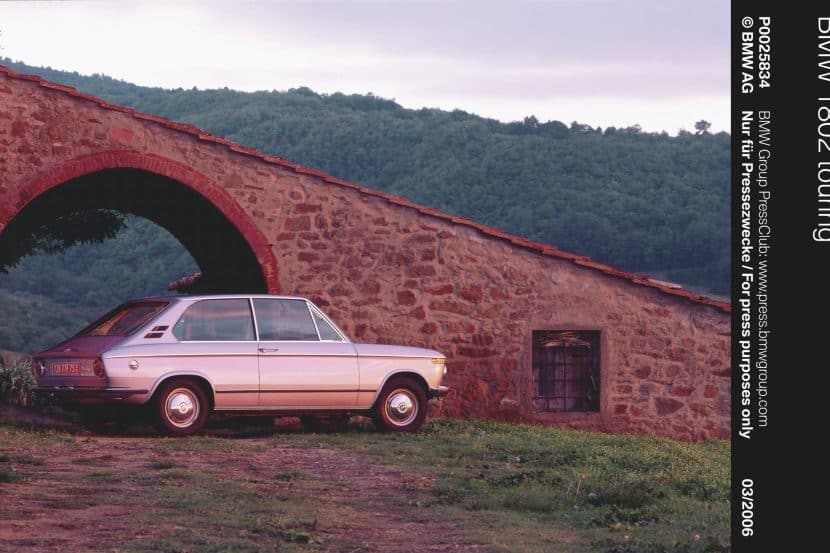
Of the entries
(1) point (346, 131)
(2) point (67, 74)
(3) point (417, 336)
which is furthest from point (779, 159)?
(2) point (67, 74)

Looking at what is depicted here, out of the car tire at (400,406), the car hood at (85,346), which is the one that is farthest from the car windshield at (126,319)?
the car tire at (400,406)

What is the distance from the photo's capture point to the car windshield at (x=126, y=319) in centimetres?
1380

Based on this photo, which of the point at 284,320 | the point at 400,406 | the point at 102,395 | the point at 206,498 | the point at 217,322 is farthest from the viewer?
the point at 400,406

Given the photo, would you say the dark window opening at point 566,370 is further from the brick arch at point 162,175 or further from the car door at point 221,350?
the car door at point 221,350

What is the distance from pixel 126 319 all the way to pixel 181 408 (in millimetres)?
1240

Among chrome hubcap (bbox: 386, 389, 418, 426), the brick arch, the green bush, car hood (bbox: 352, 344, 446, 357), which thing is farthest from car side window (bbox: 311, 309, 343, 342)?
the green bush

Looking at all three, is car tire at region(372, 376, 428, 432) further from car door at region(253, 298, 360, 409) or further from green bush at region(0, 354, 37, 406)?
green bush at region(0, 354, 37, 406)

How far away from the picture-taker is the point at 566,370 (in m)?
18.0

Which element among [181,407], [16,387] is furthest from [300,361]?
[16,387]

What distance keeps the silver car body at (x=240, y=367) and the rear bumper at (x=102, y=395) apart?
10 mm

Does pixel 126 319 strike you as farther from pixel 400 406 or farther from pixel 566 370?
pixel 566 370

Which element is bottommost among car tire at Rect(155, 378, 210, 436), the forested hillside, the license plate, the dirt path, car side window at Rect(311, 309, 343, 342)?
the dirt path

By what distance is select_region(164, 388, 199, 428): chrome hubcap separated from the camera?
13531mm

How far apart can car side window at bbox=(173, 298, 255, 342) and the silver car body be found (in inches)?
1.8
